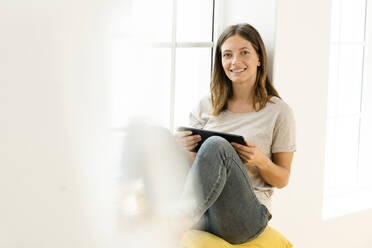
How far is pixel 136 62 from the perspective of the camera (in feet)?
0.41

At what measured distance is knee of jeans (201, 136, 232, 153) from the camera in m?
0.94

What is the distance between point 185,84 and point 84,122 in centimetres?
121

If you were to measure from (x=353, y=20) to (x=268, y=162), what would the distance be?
100cm

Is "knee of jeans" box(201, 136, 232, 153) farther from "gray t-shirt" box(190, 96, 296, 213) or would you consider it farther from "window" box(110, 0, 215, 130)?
"window" box(110, 0, 215, 130)

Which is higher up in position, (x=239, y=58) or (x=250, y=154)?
(x=239, y=58)

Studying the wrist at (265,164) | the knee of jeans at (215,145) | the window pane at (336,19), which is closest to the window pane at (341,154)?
the window pane at (336,19)

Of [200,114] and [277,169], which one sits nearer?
[277,169]

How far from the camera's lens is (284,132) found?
1.19 m

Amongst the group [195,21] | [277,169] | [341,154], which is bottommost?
[341,154]

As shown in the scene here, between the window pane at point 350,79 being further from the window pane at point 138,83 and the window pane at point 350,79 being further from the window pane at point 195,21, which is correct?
the window pane at point 138,83

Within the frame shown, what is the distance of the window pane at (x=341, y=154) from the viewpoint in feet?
6.10

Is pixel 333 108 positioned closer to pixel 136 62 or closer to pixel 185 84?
pixel 185 84

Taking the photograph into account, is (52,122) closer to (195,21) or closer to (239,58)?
(239,58)

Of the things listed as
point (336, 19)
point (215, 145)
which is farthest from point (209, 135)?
point (336, 19)
